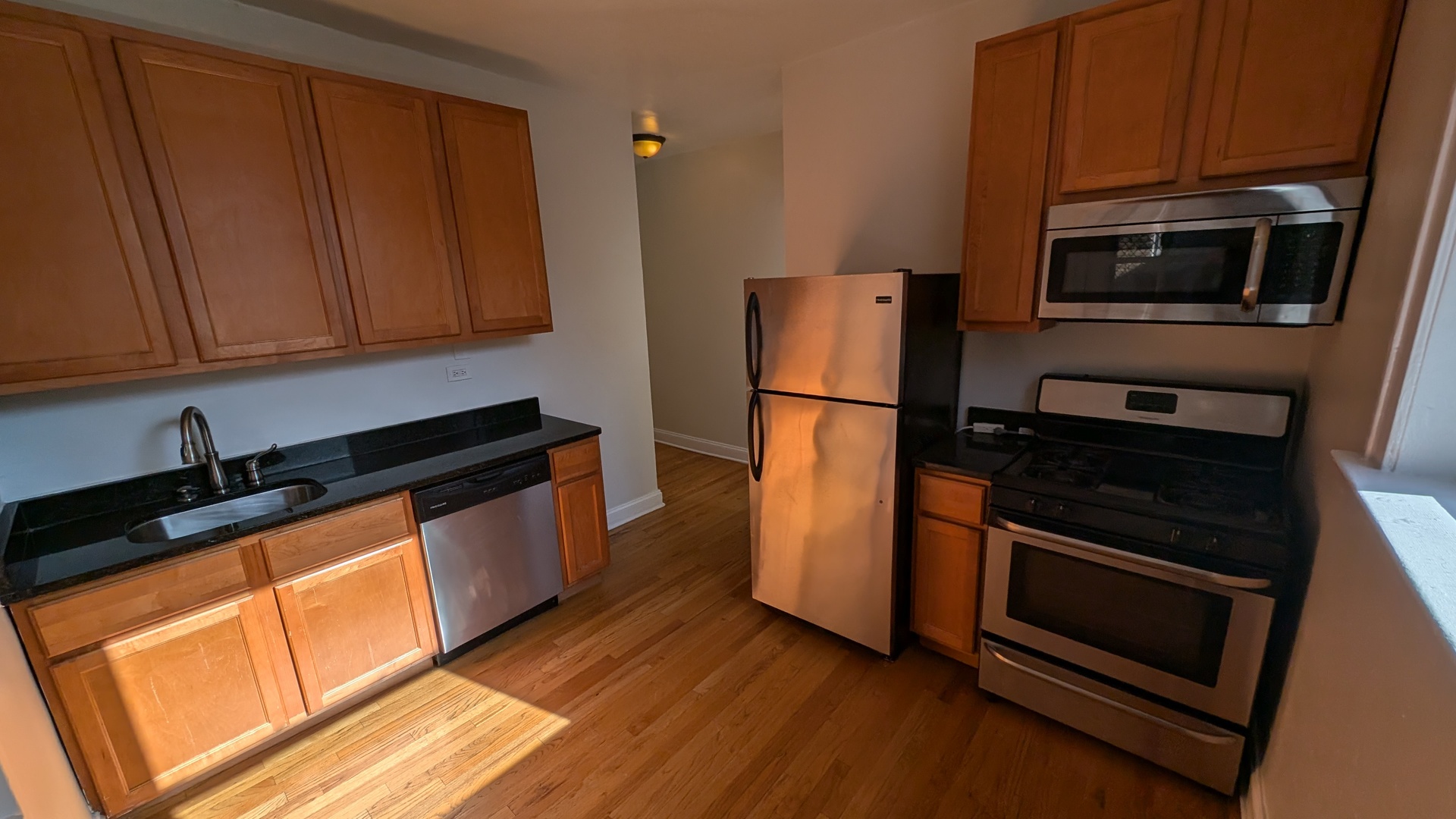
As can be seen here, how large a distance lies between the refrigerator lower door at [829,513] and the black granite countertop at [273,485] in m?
0.99

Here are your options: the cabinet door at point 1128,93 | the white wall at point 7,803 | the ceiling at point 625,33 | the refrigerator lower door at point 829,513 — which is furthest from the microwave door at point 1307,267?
the white wall at point 7,803

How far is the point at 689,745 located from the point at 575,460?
1362mm

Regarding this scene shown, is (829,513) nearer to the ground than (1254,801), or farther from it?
farther from it

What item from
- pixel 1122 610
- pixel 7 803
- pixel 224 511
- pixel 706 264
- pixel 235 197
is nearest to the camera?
pixel 7 803

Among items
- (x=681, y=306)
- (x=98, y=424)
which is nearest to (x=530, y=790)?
(x=98, y=424)

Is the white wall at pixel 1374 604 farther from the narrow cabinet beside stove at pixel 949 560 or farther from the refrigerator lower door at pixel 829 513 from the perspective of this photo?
the refrigerator lower door at pixel 829 513

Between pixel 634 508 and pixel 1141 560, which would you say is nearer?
pixel 1141 560

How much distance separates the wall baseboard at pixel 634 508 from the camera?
3.61m

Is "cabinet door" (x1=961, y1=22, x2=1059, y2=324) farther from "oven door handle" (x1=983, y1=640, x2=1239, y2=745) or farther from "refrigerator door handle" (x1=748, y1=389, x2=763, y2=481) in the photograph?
"oven door handle" (x1=983, y1=640, x2=1239, y2=745)

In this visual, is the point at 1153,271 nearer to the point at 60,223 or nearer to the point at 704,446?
the point at 60,223

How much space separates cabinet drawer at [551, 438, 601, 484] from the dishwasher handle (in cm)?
5

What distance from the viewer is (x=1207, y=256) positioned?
1568 mm

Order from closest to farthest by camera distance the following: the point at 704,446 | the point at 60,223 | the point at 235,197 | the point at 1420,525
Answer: the point at 1420,525 → the point at 60,223 → the point at 235,197 → the point at 704,446

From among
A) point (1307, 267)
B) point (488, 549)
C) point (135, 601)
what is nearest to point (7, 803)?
point (135, 601)
